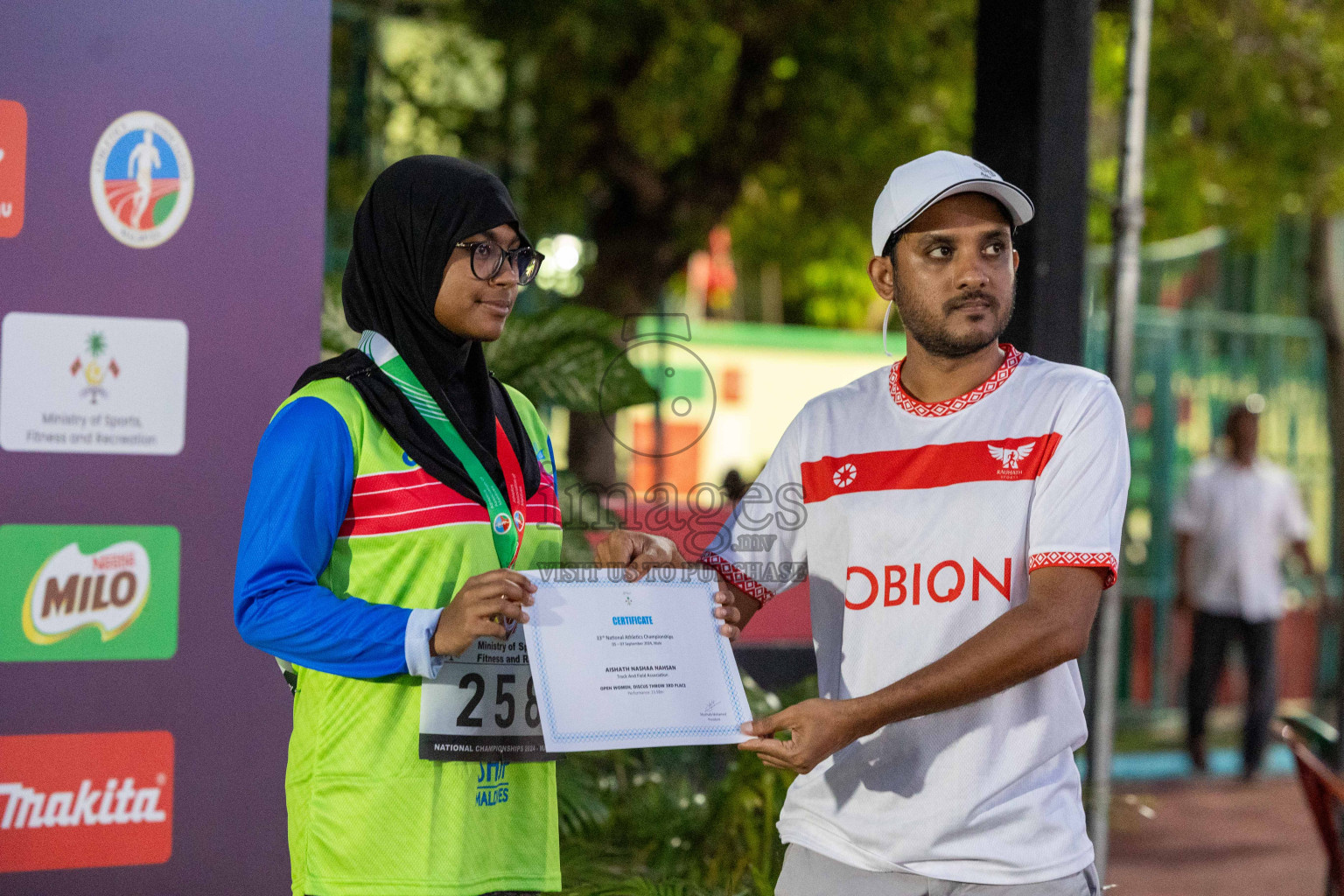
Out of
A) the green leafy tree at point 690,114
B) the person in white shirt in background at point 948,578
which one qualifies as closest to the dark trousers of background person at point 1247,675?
the green leafy tree at point 690,114

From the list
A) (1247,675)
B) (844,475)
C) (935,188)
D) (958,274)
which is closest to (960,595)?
(844,475)

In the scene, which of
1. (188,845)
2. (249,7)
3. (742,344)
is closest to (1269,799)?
(188,845)

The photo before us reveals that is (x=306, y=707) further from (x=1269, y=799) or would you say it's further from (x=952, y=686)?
(x=1269, y=799)

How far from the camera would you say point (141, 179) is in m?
Result: 3.67

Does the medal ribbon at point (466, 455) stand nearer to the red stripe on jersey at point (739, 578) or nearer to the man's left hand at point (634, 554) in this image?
the man's left hand at point (634, 554)

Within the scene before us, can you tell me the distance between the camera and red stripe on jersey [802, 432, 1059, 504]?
2.37 m

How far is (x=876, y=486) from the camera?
247cm

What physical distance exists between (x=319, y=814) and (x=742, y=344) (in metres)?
16.1

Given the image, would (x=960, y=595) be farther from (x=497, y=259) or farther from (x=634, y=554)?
(x=497, y=259)

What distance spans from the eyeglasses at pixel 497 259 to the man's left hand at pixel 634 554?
0.51 metres

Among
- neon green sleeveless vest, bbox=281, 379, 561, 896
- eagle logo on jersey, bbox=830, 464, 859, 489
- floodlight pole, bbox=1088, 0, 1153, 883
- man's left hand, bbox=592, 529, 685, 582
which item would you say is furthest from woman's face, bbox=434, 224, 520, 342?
floodlight pole, bbox=1088, 0, 1153, 883

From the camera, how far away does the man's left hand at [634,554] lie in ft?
8.47

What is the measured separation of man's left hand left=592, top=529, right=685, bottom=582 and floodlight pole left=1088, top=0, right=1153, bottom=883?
2.92 meters

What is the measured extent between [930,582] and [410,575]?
0.88m
